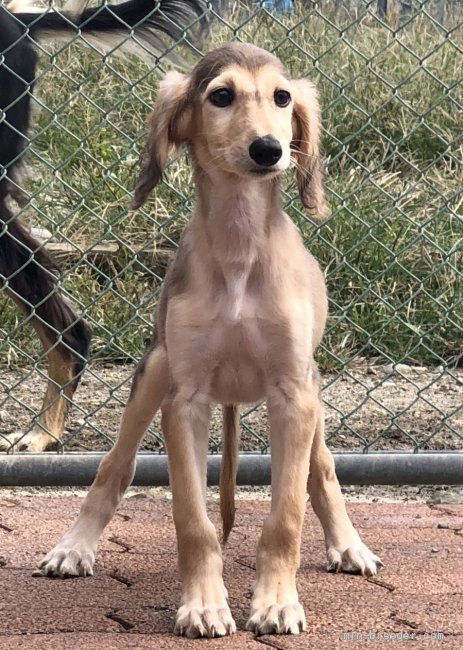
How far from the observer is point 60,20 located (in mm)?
4523

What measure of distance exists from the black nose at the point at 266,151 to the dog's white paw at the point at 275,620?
94 centimetres

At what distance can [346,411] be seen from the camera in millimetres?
5012

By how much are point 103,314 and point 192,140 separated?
9.69 ft

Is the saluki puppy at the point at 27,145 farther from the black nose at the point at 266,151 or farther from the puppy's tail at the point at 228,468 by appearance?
the black nose at the point at 266,151

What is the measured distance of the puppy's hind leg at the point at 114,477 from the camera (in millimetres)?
3027

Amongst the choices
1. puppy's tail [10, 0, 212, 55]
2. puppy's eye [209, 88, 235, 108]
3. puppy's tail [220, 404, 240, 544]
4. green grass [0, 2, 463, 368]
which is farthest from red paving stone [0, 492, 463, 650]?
puppy's tail [10, 0, 212, 55]

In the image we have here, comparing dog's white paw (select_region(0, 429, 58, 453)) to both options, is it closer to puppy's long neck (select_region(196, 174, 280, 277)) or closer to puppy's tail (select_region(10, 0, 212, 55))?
puppy's tail (select_region(10, 0, 212, 55))

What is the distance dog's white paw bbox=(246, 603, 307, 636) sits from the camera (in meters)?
2.58

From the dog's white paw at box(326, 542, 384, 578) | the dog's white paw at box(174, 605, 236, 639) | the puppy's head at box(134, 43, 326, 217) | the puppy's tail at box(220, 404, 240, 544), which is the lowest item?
the dog's white paw at box(174, 605, 236, 639)

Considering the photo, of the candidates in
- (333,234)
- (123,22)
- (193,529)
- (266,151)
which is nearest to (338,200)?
(333,234)

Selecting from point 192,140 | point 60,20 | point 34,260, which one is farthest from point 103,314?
point 192,140

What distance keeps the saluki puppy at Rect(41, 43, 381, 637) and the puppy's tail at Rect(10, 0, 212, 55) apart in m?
1.38

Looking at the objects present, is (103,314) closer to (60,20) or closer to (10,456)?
(60,20)

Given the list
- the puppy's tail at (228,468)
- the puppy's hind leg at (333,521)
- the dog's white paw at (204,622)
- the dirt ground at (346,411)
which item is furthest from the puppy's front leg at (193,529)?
the dirt ground at (346,411)
